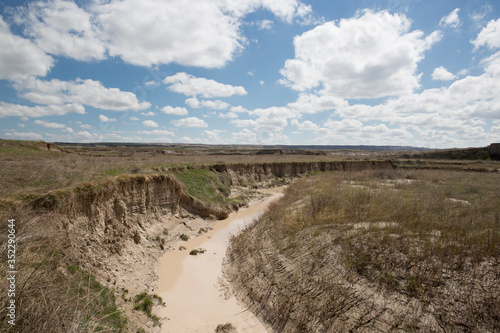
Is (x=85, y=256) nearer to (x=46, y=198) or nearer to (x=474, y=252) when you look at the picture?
(x=46, y=198)

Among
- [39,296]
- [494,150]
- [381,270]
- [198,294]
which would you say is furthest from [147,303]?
[494,150]

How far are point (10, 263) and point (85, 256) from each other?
15.5ft

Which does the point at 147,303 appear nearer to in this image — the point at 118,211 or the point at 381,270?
the point at 118,211

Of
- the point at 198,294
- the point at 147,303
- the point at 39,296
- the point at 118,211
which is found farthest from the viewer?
the point at 118,211

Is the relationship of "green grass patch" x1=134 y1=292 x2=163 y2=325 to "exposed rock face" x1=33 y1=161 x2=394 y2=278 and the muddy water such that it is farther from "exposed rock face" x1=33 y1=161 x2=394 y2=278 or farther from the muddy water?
"exposed rock face" x1=33 y1=161 x2=394 y2=278

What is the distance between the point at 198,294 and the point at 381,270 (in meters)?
6.32

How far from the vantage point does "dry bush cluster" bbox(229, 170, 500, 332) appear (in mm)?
5859

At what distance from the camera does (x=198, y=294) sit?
950cm

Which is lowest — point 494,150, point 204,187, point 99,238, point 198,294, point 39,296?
point 198,294

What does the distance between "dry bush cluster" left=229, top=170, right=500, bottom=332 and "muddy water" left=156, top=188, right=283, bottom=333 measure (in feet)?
2.10

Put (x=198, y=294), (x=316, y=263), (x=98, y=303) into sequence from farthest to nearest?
(x=198, y=294)
(x=316, y=263)
(x=98, y=303)

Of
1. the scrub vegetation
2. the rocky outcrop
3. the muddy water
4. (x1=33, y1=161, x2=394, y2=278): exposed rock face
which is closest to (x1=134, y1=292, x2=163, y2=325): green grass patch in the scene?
the scrub vegetation

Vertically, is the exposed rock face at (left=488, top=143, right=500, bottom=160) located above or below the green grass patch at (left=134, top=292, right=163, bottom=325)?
above

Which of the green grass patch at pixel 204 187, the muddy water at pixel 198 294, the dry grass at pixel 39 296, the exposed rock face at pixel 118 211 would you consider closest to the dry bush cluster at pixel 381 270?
the muddy water at pixel 198 294
